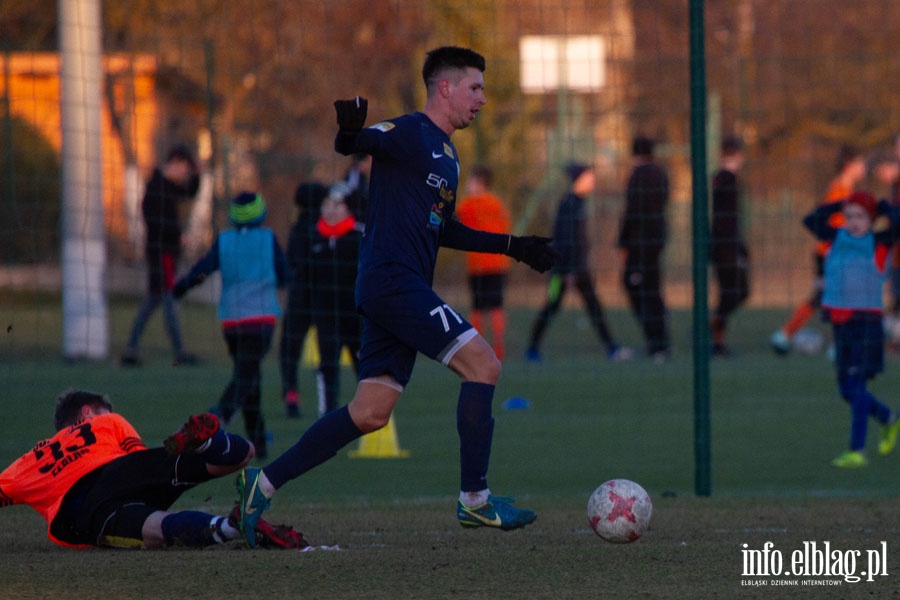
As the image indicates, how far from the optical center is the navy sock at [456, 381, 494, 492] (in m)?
5.98

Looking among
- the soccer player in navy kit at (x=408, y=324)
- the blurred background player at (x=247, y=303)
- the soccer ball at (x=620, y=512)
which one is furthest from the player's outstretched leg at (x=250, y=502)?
the blurred background player at (x=247, y=303)

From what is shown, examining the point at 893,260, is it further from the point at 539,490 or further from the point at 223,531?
the point at 223,531

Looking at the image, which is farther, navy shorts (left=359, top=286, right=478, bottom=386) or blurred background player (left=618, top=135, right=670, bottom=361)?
blurred background player (left=618, top=135, right=670, bottom=361)

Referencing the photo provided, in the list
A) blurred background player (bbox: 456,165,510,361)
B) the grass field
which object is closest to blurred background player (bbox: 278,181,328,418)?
the grass field

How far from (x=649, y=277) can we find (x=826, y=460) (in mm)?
6277

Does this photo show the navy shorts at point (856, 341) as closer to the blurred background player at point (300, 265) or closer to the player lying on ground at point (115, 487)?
the blurred background player at point (300, 265)

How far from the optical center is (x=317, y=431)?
19.6ft

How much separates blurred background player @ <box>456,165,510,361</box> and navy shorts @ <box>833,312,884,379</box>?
667 centimetres

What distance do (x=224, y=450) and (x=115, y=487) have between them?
0.49 m

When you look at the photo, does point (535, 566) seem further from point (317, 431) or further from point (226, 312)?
point (226, 312)

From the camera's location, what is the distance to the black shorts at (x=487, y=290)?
52.7 feet

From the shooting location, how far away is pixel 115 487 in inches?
245

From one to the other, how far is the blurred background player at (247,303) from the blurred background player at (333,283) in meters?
1.08

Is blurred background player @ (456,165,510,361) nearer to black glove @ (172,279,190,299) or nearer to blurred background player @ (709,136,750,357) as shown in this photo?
blurred background player @ (709,136,750,357)
